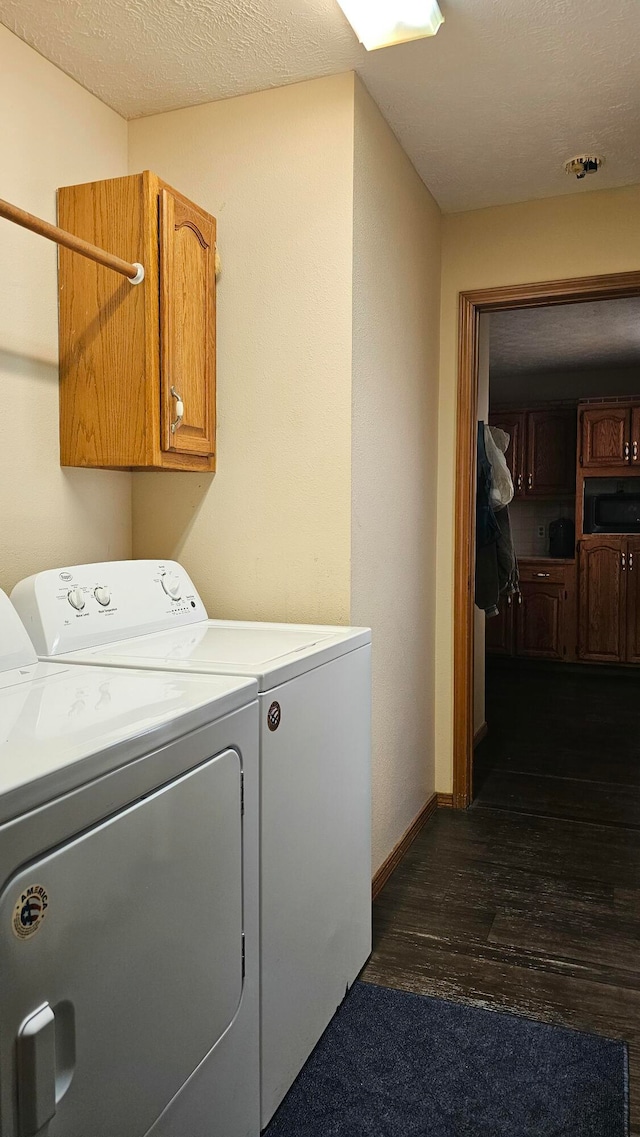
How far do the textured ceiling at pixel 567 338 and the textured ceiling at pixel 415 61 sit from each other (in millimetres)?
1901

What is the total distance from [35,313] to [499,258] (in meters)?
1.88

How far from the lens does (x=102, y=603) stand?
1.89 metres

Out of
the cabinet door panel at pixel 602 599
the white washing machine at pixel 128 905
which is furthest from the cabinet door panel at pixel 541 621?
the white washing machine at pixel 128 905

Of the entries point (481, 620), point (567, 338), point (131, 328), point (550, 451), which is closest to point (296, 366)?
point (131, 328)

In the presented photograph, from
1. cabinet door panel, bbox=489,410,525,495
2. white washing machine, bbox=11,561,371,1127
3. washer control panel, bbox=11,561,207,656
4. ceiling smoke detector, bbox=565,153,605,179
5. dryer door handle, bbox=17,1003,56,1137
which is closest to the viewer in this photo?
dryer door handle, bbox=17,1003,56,1137

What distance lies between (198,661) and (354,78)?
1.66 metres

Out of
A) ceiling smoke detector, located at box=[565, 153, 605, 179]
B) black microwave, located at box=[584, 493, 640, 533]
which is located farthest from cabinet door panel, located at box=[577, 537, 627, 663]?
ceiling smoke detector, located at box=[565, 153, 605, 179]

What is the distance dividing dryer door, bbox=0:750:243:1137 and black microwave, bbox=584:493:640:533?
536 cm

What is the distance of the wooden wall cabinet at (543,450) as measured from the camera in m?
6.43

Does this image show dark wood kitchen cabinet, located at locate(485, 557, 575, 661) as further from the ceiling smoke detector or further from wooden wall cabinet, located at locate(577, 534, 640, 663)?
the ceiling smoke detector

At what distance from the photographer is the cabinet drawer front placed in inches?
244

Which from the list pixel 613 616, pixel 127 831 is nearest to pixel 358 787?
pixel 127 831

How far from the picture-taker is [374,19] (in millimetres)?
1827

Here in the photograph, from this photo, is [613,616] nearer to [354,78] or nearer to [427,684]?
[427,684]
